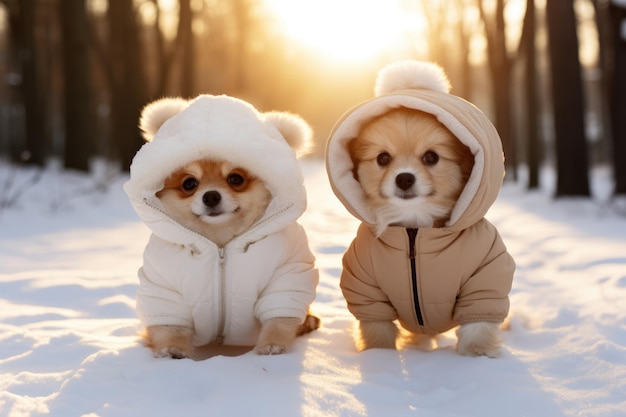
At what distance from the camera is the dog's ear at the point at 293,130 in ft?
12.0

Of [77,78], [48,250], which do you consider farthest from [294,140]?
[77,78]

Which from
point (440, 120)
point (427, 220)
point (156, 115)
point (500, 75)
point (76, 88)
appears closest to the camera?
point (440, 120)

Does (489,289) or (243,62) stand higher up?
(489,289)

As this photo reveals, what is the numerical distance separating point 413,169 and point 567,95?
22.1 feet

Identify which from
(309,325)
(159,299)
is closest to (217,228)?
(159,299)

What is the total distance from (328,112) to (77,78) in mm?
42997

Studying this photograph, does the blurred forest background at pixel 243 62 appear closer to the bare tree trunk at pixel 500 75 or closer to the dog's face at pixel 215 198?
the bare tree trunk at pixel 500 75

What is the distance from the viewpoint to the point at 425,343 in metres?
3.78

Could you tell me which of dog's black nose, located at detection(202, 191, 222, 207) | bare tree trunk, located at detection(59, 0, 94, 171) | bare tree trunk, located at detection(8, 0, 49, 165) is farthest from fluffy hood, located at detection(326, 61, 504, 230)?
bare tree trunk, located at detection(8, 0, 49, 165)

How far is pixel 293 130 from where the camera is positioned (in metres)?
3.65

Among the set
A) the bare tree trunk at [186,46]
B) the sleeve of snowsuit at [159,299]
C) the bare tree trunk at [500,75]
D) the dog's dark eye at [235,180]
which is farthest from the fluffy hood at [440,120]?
the bare tree trunk at [500,75]

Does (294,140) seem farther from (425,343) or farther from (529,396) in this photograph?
(529,396)

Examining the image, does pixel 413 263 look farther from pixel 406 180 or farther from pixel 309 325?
pixel 309 325

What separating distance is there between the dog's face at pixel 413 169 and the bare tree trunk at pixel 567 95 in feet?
21.2
